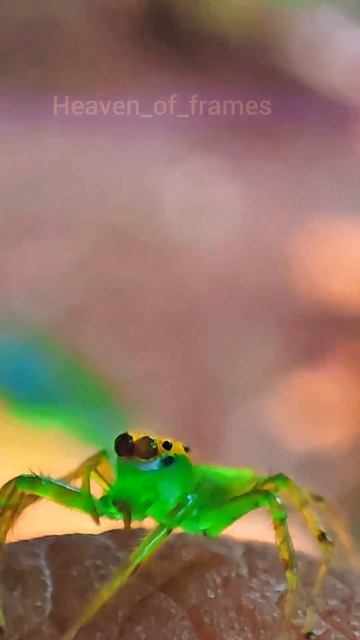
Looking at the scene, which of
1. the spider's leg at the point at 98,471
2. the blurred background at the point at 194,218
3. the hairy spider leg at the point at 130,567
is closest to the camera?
the hairy spider leg at the point at 130,567

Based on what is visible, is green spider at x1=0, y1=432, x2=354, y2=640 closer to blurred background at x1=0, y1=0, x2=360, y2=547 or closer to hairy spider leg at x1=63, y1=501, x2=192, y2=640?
hairy spider leg at x1=63, y1=501, x2=192, y2=640

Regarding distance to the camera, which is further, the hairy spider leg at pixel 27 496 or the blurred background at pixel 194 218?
the blurred background at pixel 194 218

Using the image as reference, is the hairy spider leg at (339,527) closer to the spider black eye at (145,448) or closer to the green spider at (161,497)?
the green spider at (161,497)

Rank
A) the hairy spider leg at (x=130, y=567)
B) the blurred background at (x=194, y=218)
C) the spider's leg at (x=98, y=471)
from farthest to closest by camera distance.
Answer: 1. the blurred background at (x=194, y=218)
2. the spider's leg at (x=98, y=471)
3. the hairy spider leg at (x=130, y=567)

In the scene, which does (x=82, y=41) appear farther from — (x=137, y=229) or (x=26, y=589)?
(x=26, y=589)

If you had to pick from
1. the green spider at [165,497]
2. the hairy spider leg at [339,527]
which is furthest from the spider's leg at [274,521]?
the hairy spider leg at [339,527]

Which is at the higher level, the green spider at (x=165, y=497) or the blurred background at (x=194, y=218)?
the blurred background at (x=194, y=218)

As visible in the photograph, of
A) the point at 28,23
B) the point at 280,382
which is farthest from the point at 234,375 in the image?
the point at 28,23

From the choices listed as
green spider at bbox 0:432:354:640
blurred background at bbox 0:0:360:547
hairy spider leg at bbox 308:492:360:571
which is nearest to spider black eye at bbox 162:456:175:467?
green spider at bbox 0:432:354:640
